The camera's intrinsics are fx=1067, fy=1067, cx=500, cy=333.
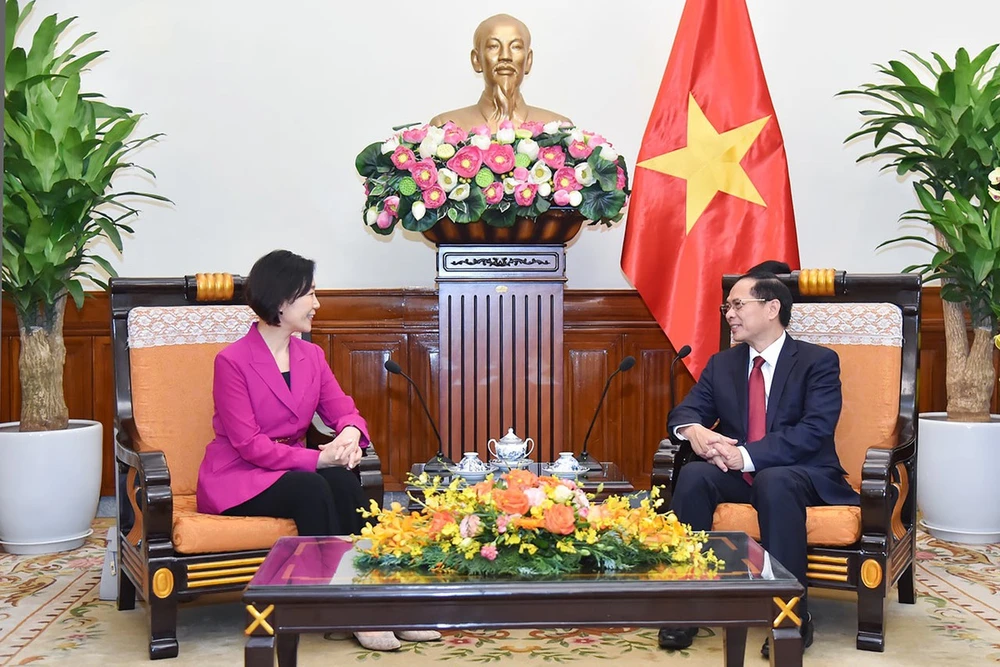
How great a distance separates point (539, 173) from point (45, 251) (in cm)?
191

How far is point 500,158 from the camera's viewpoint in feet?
10.9

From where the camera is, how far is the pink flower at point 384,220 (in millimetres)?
3424

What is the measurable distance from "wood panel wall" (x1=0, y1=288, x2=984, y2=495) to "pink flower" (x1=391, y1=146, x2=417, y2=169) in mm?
1291

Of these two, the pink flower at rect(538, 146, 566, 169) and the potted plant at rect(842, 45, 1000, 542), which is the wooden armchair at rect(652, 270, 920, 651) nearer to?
the pink flower at rect(538, 146, 566, 169)

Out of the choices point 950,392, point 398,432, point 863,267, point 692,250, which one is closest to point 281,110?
point 398,432

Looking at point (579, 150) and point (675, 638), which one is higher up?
point (579, 150)

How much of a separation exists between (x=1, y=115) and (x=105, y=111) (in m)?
3.60

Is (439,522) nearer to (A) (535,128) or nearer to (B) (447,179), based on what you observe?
(B) (447,179)

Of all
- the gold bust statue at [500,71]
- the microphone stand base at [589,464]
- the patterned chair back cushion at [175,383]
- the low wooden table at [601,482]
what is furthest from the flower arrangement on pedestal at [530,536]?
the gold bust statue at [500,71]

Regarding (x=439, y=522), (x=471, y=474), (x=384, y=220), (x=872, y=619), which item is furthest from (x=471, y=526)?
(x=384, y=220)

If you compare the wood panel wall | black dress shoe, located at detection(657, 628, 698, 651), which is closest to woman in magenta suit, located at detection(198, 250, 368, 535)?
black dress shoe, located at detection(657, 628, 698, 651)

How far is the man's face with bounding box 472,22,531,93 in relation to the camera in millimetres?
3975

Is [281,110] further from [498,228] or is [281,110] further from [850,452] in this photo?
[850,452]

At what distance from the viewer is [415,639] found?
9.52 ft
